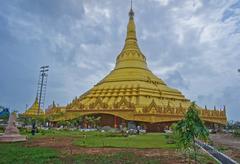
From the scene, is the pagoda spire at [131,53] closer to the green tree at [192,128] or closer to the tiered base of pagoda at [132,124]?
the tiered base of pagoda at [132,124]

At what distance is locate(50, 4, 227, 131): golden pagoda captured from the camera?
42562mm

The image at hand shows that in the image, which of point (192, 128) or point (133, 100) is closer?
point (192, 128)

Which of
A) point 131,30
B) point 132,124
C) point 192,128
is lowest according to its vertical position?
point 192,128

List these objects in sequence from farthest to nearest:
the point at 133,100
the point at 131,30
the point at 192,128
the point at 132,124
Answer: the point at 131,30, the point at 133,100, the point at 132,124, the point at 192,128

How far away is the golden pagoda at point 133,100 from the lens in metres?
42.6

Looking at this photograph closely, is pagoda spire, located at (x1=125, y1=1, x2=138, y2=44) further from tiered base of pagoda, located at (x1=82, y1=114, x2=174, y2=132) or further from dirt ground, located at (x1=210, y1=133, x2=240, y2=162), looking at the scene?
dirt ground, located at (x1=210, y1=133, x2=240, y2=162)

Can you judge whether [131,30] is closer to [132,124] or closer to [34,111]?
[132,124]

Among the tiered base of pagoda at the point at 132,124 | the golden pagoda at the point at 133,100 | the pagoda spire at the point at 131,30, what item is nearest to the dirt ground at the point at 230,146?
the golden pagoda at the point at 133,100

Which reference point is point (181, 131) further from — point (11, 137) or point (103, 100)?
point (103, 100)

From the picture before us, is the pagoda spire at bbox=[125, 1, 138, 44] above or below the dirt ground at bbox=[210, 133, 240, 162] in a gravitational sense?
above

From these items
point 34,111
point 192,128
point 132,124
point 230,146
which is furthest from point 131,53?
point 192,128

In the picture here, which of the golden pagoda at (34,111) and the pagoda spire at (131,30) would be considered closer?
the golden pagoda at (34,111)

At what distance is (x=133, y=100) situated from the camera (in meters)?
46.5

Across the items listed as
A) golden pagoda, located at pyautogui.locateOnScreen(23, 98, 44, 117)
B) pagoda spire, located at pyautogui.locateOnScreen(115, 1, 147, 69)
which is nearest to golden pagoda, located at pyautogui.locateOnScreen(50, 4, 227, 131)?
pagoda spire, located at pyautogui.locateOnScreen(115, 1, 147, 69)
